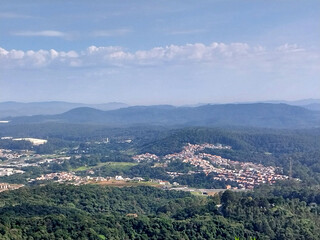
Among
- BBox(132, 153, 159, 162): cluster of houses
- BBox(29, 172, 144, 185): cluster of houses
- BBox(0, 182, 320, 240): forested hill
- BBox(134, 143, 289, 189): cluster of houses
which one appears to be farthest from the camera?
BBox(132, 153, 159, 162): cluster of houses

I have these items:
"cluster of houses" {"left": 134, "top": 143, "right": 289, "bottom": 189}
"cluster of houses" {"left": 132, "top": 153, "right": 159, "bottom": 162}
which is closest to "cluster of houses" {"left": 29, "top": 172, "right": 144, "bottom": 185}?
"cluster of houses" {"left": 134, "top": 143, "right": 289, "bottom": 189}

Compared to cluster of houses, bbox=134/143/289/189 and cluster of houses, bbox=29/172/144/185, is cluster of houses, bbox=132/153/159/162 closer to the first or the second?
cluster of houses, bbox=134/143/289/189

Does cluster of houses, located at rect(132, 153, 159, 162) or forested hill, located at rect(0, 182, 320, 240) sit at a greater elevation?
forested hill, located at rect(0, 182, 320, 240)

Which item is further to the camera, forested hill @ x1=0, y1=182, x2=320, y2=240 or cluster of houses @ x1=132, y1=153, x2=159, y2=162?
cluster of houses @ x1=132, y1=153, x2=159, y2=162

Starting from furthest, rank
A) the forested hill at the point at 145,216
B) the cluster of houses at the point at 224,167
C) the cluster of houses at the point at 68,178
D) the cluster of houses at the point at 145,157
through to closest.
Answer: the cluster of houses at the point at 145,157, the cluster of houses at the point at 224,167, the cluster of houses at the point at 68,178, the forested hill at the point at 145,216

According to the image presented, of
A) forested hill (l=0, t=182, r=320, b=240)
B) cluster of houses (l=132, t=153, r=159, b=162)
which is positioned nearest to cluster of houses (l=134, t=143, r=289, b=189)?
cluster of houses (l=132, t=153, r=159, b=162)

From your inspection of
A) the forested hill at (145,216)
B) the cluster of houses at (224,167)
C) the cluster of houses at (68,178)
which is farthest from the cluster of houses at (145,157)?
the forested hill at (145,216)

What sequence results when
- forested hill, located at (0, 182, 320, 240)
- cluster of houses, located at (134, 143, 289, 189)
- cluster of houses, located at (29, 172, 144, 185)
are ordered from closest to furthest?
forested hill, located at (0, 182, 320, 240)
cluster of houses, located at (29, 172, 144, 185)
cluster of houses, located at (134, 143, 289, 189)

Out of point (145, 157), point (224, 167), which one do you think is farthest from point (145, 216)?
point (145, 157)

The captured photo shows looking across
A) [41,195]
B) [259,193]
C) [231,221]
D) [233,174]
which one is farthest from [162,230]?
[233,174]

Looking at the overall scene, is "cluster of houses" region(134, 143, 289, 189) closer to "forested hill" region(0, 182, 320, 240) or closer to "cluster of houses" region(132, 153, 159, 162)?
"cluster of houses" region(132, 153, 159, 162)

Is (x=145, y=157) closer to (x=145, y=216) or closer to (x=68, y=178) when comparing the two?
(x=68, y=178)

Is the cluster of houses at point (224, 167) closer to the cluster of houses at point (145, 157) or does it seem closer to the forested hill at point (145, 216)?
the cluster of houses at point (145, 157)
